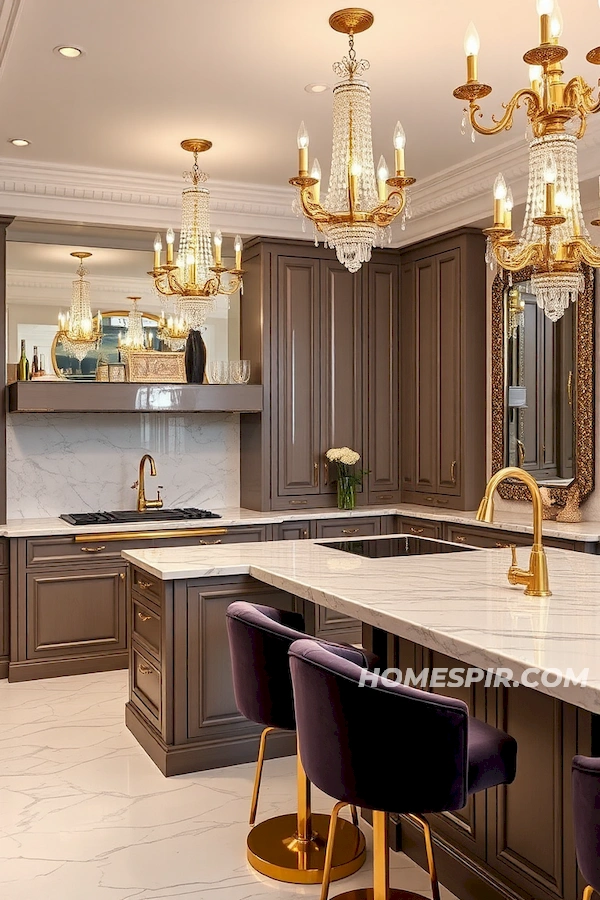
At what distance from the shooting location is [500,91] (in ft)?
13.2

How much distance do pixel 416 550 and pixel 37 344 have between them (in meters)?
2.91

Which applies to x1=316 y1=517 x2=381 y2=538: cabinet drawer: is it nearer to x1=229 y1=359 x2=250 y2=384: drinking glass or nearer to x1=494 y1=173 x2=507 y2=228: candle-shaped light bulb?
x1=229 y1=359 x2=250 y2=384: drinking glass

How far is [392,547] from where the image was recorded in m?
3.64

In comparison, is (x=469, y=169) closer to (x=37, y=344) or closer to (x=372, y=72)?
(x=372, y=72)

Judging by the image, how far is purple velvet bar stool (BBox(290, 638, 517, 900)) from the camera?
1881 millimetres

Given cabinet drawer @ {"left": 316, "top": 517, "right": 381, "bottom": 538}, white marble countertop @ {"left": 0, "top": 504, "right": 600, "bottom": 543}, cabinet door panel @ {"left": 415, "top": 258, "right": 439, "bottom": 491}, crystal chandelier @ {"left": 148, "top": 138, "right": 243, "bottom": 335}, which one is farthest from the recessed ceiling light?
cabinet drawer @ {"left": 316, "top": 517, "right": 381, "bottom": 538}

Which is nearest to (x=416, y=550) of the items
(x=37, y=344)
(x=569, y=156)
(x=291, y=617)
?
(x=291, y=617)

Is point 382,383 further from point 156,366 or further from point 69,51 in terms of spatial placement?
point 69,51

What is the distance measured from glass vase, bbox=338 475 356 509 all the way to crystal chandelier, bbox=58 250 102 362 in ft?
5.89

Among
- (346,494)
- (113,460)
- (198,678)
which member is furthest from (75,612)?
(346,494)

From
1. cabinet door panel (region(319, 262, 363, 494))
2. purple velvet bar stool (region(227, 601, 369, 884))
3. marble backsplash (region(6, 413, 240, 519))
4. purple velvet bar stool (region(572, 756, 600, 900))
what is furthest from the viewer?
cabinet door panel (region(319, 262, 363, 494))

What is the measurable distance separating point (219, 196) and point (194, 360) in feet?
3.37

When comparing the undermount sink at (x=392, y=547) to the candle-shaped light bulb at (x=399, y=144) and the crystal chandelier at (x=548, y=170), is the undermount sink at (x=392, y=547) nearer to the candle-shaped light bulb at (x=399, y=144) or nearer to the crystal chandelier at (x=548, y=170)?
the crystal chandelier at (x=548, y=170)

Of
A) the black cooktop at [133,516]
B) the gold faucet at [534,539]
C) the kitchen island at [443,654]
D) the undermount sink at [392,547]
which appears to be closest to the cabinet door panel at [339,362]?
the black cooktop at [133,516]
